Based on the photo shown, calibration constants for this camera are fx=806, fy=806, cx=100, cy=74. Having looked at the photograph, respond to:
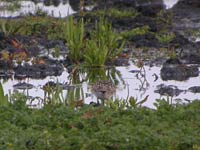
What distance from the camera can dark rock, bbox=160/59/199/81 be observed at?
12242 mm

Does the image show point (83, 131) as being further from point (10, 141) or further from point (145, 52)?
point (145, 52)

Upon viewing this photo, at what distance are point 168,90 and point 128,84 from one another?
73 cm

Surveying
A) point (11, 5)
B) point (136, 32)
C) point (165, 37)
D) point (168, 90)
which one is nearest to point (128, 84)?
point (168, 90)

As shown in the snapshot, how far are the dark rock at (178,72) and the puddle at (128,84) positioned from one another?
110 mm

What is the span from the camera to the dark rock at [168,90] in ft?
36.0

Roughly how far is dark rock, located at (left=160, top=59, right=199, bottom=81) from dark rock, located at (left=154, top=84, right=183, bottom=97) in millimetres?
792

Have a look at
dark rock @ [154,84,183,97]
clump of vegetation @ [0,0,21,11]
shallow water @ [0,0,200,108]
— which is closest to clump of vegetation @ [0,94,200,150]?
shallow water @ [0,0,200,108]

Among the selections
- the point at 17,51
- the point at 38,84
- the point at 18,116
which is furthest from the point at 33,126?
the point at 17,51

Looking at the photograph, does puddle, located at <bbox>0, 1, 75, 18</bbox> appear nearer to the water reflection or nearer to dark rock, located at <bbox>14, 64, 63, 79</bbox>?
the water reflection

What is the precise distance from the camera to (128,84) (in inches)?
457

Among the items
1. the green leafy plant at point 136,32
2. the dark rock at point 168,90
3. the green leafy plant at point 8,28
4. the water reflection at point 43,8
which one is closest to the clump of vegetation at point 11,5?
the water reflection at point 43,8

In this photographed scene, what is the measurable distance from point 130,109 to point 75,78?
4218 mm

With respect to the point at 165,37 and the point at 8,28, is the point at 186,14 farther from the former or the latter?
the point at 8,28

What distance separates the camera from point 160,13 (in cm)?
1819
